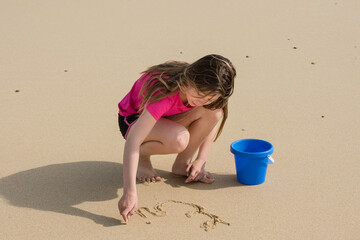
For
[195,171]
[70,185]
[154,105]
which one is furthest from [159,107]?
[70,185]

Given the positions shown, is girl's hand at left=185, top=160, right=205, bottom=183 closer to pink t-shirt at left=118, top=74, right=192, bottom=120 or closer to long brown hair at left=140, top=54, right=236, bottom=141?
pink t-shirt at left=118, top=74, right=192, bottom=120

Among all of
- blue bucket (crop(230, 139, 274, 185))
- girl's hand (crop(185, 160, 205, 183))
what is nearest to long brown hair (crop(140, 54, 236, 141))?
blue bucket (crop(230, 139, 274, 185))

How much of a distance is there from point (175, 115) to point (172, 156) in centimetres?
48

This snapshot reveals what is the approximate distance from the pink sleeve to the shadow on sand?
0.54 metres

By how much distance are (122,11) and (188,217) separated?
4497 mm

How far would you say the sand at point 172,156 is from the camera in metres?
2.85

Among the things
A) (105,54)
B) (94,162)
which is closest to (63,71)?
(105,54)

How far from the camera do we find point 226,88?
8.99ft

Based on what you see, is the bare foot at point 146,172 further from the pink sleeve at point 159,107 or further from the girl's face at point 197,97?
the girl's face at point 197,97

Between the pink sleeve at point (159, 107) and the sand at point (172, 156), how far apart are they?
0.51 meters

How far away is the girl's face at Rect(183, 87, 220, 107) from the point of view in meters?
2.71

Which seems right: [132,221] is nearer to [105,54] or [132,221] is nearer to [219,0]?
[105,54]

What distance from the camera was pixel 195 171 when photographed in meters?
3.18

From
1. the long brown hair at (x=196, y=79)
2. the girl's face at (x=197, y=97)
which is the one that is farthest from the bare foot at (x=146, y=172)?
the girl's face at (x=197, y=97)
